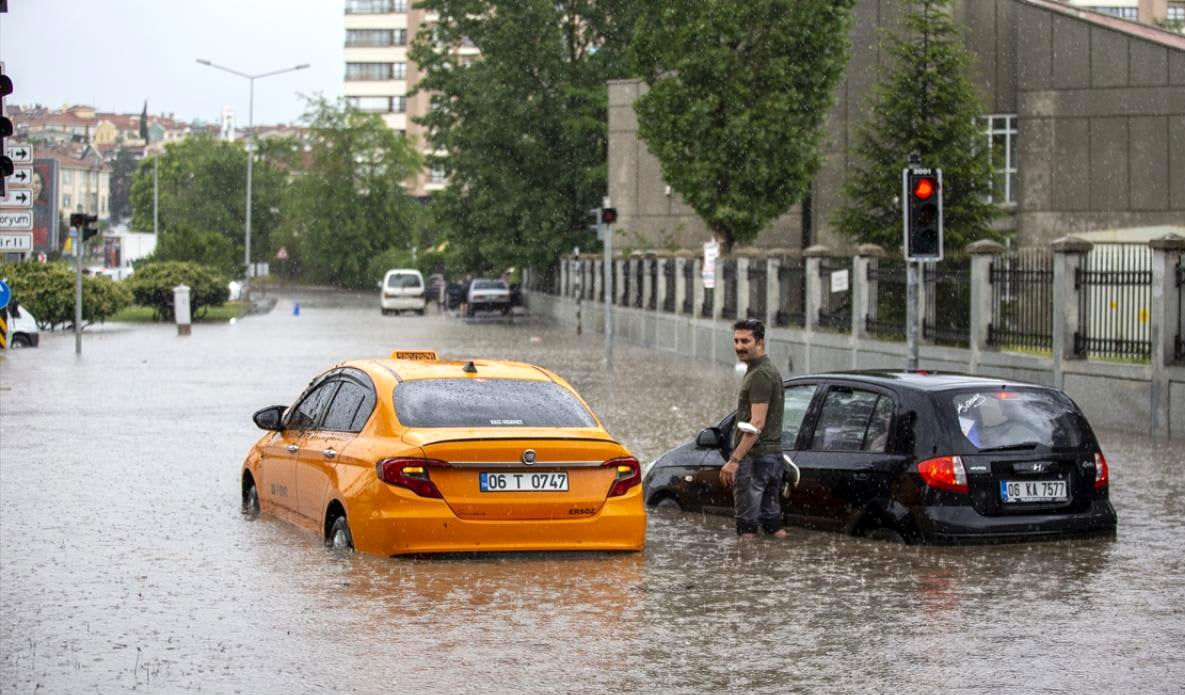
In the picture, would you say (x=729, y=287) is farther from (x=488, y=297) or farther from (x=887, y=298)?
(x=488, y=297)

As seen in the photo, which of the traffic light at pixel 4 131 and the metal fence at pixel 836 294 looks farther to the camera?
the metal fence at pixel 836 294

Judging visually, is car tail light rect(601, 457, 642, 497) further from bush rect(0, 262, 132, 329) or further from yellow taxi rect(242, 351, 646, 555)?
bush rect(0, 262, 132, 329)

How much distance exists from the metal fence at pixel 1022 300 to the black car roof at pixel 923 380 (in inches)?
472

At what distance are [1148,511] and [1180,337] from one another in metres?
7.66

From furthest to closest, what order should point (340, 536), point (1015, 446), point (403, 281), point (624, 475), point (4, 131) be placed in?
point (403, 281) < point (4, 131) < point (1015, 446) < point (340, 536) < point (624, 475)

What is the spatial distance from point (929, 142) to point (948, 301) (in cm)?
1097

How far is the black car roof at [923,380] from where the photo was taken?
1279cm

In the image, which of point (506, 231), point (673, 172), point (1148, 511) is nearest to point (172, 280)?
point (506, 231)

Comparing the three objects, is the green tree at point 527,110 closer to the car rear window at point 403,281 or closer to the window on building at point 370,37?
the car rear window at point 403,281

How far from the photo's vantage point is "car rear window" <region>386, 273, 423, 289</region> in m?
76.8

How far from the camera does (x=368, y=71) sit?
163 m

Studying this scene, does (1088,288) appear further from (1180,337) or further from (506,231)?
(506,231)

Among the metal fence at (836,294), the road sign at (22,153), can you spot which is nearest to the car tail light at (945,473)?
the road sign at (22,153)

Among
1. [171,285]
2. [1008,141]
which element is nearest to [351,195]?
[171,285]
